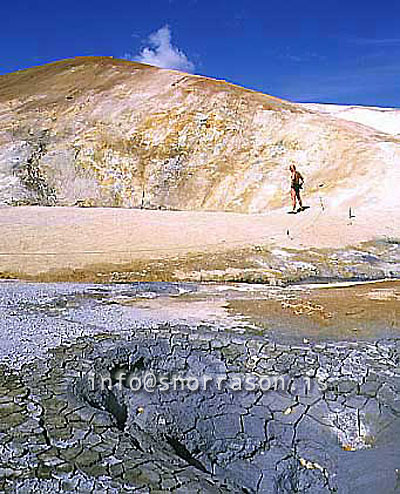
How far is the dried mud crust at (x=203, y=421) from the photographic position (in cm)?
317

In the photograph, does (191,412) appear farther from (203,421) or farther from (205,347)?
(205,347)

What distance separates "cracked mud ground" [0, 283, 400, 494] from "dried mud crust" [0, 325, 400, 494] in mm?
Result: 11

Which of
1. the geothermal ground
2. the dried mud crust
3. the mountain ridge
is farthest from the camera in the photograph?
the mountain ridge

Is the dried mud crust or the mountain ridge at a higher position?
the mountain ridge

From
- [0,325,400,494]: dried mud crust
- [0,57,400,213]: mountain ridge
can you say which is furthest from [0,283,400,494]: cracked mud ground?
[0,57,400,213]: mountain ridge

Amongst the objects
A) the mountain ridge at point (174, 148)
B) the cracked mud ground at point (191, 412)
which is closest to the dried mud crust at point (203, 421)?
the cracked mud ground at point (191, 412)

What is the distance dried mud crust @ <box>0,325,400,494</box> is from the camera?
10.4 feet

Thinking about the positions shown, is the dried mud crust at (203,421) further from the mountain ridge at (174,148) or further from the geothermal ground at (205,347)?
the mountain ridge at (174,148)

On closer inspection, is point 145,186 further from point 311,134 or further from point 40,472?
point 40,472

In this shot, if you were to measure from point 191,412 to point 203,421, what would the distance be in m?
0.14

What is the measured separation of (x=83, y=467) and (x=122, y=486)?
29cm

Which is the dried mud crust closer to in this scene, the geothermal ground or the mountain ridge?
the geothermal ground

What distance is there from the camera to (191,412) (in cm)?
450

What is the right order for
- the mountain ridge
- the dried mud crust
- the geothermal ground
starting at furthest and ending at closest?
the mountain ridge < the geothermal ground < the dried mud crust
